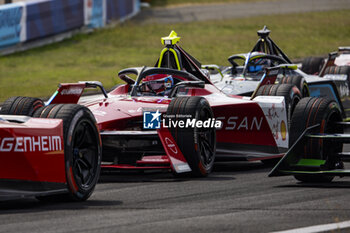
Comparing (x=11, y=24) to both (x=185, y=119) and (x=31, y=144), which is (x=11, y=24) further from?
(x=31, y=144)

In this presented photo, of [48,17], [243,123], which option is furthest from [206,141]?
[48,17]

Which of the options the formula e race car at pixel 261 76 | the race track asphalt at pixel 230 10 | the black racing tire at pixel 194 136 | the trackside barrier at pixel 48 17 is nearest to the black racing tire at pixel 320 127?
the black racing tire at pixel 194 136

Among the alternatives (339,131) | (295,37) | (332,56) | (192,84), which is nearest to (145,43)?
(295,37)

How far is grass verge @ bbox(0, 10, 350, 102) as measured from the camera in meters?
21.6

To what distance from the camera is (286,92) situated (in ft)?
37.6

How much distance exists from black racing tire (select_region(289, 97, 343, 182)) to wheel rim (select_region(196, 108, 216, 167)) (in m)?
1.18

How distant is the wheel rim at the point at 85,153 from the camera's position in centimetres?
764

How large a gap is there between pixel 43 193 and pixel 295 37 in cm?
2557

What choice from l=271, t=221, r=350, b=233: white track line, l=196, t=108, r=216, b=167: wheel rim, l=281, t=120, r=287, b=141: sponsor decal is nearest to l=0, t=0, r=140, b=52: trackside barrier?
l=281, t=120, r=287, b=141: sponsor decal

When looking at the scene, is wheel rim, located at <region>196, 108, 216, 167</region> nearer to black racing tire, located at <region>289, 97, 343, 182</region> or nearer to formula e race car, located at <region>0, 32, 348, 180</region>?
formula e race car, located at <region>0, 32, 348, 180</region>

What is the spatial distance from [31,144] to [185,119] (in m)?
2.72

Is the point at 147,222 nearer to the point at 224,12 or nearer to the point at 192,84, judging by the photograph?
the point at 192,84

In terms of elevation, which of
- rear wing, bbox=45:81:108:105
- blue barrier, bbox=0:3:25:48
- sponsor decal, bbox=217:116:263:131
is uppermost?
rear wing, bbox=45:81:108:105

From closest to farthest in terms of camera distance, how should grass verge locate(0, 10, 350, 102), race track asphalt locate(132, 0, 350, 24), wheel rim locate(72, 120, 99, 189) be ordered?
wheel rim locate(72, 120, 99, 189)
grass verge locate(0, 10, 350, 102)
race track asphalt locate(132, 0, 350, 24)
